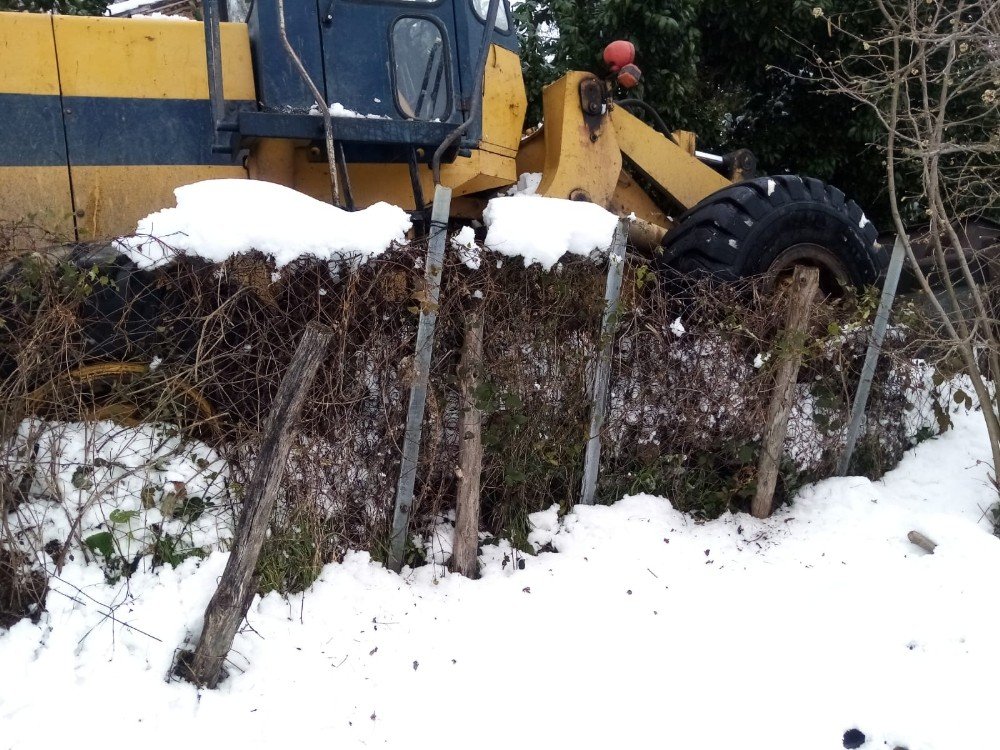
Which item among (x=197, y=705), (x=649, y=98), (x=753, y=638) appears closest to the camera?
(x=197, y=705)

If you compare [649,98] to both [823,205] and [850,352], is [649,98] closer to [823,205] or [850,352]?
[823,205]

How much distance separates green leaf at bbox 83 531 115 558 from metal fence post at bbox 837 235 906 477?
3.96 meters

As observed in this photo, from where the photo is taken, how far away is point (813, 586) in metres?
4.62

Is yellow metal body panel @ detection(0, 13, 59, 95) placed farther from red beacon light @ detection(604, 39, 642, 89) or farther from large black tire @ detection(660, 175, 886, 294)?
large black tire @ detection(660, 175, 886, 294)

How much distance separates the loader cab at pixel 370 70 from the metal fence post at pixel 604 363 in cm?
95

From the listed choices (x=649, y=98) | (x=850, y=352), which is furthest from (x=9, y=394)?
(x=649, y=98)

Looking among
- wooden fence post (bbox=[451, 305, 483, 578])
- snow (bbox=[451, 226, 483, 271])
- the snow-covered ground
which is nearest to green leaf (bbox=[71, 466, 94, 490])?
the snow-covered ground

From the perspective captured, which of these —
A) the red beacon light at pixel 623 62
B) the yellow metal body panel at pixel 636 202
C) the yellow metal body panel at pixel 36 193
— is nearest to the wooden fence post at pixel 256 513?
the yellow metal body panel at pixel 36 193

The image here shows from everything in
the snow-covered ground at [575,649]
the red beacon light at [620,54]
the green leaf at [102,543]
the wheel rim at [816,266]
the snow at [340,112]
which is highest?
the red beacon light at [620,54]

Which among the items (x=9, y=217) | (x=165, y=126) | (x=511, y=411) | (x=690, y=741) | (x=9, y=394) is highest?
(x=165, y=126)

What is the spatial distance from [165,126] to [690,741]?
3.88m

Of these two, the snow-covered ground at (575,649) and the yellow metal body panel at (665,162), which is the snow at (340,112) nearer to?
the yellow metal body panel at (665,162)

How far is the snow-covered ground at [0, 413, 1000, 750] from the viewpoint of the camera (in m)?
3.52

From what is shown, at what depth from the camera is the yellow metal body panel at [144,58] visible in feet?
15.0
